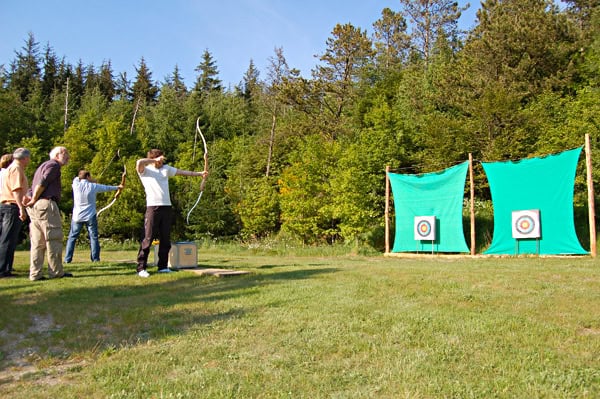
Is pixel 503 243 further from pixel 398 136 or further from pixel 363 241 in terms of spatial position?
pixel 398 136

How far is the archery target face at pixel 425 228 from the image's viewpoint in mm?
13438

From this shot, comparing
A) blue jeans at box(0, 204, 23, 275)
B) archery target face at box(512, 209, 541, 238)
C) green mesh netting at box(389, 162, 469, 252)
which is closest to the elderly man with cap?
blue jeans at box(0, 204, 23, 275)

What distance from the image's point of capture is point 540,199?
11.7m

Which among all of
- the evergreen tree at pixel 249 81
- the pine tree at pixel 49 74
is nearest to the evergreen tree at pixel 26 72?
the pine tree at pixel 49 74

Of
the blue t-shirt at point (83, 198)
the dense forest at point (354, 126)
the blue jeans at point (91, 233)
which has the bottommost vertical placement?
the blue jeans at point (91, 233)

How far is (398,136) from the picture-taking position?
807 inches

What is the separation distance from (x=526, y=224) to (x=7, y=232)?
11290 millimetres

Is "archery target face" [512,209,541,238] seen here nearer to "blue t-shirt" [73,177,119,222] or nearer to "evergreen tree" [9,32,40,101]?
"blue t-shirt" [73,177,119,222]

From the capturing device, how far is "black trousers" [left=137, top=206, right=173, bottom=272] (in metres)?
6.29

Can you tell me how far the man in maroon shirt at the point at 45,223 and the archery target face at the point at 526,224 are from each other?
34.8ft

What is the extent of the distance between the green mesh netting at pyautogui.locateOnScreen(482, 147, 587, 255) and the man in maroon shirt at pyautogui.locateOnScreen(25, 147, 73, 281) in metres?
10.7

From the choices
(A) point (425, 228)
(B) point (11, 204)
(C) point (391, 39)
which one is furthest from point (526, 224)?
(C) point (391, 39)

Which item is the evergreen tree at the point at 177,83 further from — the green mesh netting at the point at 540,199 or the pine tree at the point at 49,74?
the green mesh netting at the point at 540,199

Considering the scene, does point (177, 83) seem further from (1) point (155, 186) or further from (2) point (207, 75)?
(1) point (155, 186)
